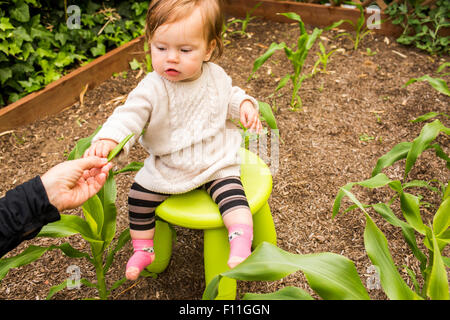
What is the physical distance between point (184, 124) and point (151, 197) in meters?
0.24

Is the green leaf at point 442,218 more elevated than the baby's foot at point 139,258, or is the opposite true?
the green leaf at point 442,218

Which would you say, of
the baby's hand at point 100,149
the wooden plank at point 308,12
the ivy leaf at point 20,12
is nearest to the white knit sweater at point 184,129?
the baby's hand at point 100,149

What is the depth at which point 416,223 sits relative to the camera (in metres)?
→ 1.02

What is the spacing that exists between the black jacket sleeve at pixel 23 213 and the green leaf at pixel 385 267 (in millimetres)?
720

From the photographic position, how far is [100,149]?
979 millimetres

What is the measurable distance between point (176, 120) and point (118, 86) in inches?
47.3

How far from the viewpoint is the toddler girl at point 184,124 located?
1.02 m

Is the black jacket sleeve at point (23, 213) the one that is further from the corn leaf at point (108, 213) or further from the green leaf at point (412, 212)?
the green leaf at point (412, 212)

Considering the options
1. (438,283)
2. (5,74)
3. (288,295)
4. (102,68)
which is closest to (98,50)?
(102,68)

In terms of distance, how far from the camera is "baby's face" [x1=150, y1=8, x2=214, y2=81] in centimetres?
101

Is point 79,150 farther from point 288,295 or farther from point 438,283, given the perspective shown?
point 438,283

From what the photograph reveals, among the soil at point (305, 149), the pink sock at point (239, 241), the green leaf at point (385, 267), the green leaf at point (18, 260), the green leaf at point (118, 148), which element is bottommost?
the soil at point (305, 149)

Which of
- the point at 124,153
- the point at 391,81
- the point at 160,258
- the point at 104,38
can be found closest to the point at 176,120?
the point at 124,153

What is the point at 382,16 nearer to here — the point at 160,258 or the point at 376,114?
the point at 376,114
